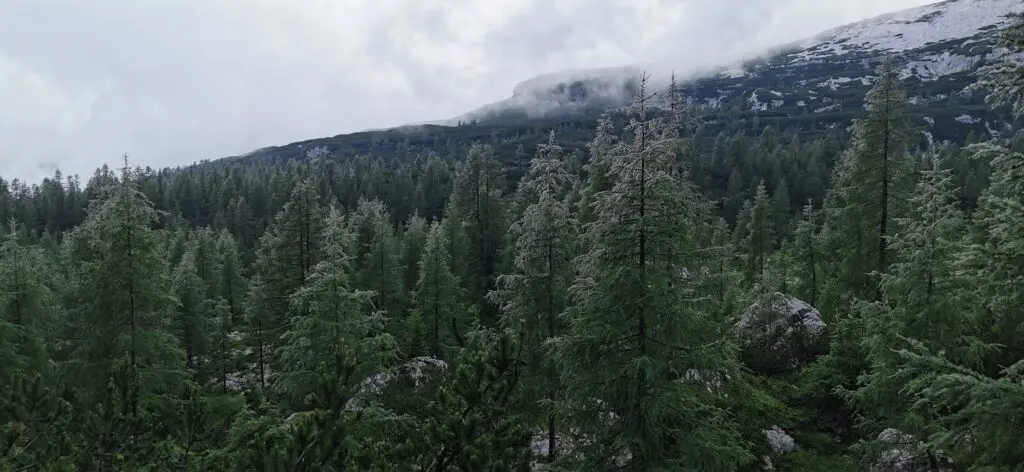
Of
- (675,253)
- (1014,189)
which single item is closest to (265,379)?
(675,253)

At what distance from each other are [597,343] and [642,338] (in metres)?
0.98

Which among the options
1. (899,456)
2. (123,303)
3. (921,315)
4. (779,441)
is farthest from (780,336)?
(123,303)

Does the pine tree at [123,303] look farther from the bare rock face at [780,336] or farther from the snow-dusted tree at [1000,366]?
the bare rock face at [780,336]

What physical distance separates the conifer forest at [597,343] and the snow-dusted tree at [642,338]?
0.06m

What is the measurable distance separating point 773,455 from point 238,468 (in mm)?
18673

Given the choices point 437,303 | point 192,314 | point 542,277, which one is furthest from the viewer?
point 192,314

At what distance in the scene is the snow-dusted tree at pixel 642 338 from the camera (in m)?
12.0

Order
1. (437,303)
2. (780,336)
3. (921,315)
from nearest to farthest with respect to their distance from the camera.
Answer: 1. (921,315)
2. (780,336)
3. (437,303)

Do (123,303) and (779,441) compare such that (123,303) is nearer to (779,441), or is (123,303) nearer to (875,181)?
(779,441)

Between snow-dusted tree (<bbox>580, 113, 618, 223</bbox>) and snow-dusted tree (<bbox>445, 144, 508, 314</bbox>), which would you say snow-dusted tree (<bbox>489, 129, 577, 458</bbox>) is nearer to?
snow-dusted tree (<bbox>580, 113, 618, 223</bbox>)

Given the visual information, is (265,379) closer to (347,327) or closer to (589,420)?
(347,327)

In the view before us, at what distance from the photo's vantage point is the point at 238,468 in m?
7.16

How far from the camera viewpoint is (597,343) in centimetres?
1266

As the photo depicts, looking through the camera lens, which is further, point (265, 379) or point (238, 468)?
point (265, 379)
